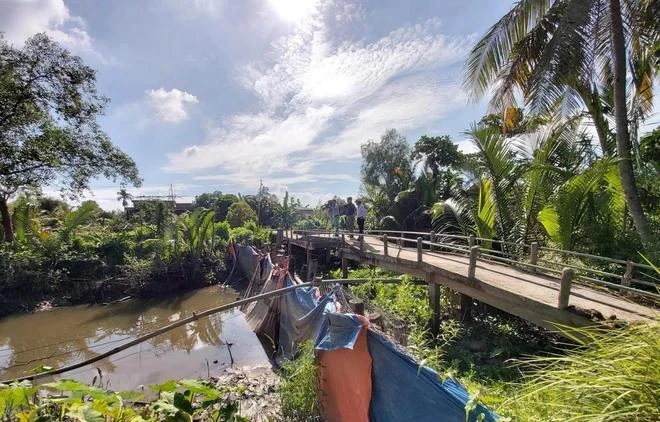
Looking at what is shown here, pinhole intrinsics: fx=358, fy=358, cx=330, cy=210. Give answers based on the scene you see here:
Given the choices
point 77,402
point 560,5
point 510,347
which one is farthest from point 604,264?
point 77,402

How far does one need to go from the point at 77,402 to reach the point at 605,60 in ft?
30.5

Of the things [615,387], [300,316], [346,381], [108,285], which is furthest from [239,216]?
[615,387]

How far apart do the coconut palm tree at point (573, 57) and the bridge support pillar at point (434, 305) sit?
3550 millimetres

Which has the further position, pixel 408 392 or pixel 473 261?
pixel 473 261

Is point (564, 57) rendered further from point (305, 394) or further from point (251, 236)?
point (251, 236)

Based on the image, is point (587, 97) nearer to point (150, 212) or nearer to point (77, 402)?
point (77, 402)

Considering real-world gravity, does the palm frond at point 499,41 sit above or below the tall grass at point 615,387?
above

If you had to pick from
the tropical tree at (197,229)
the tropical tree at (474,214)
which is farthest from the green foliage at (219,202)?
the tropical tree at (474,214)

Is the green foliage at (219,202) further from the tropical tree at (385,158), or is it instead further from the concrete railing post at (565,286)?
the concrete railing post at (565,286)

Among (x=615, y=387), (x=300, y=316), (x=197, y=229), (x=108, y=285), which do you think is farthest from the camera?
(x=197, y=229)

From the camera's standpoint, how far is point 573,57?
241 inches

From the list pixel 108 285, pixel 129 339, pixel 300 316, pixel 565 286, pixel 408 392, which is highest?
pixel 565 286

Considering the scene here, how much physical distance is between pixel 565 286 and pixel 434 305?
10.9 feet

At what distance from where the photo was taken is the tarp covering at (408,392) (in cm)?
249
